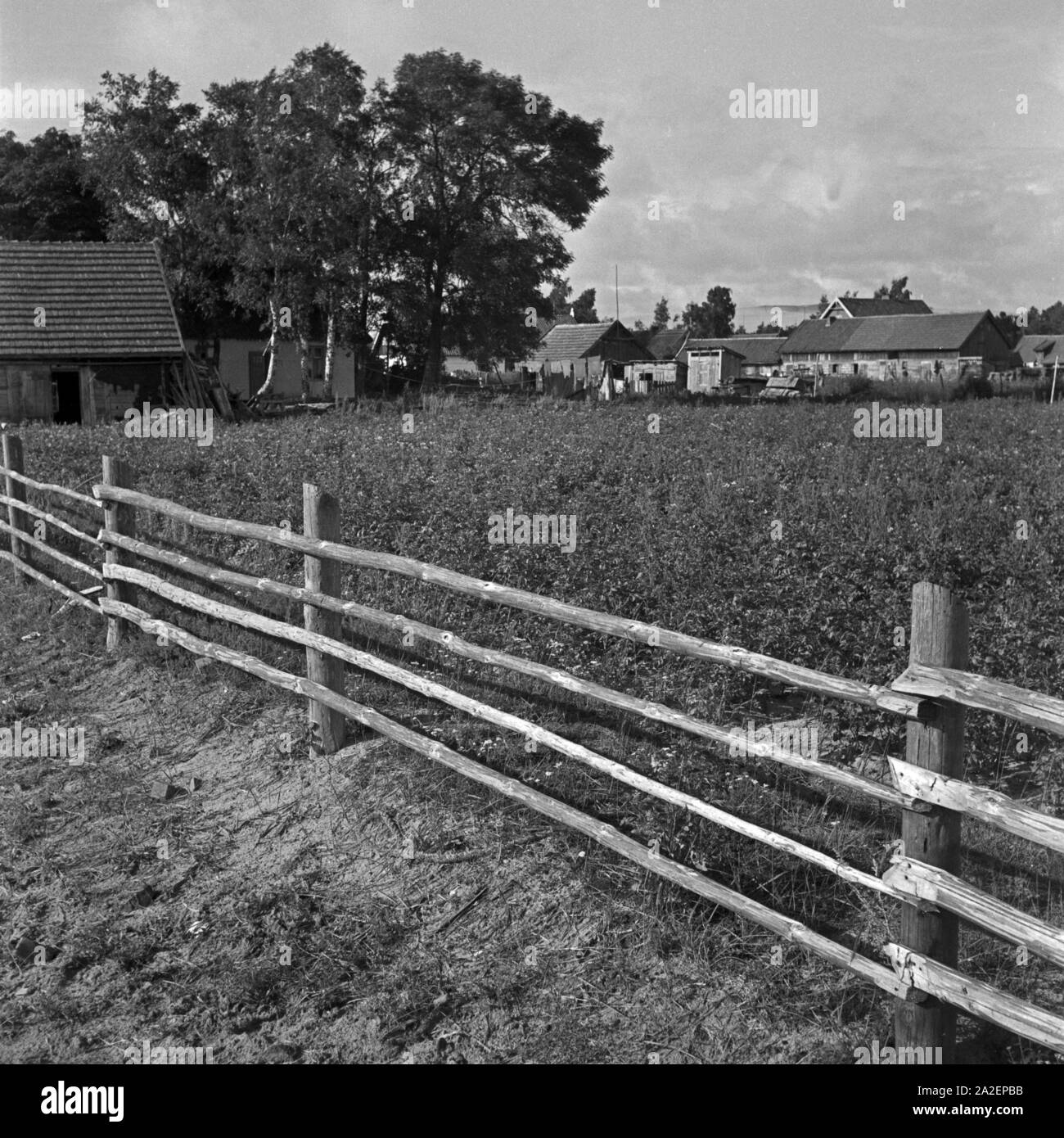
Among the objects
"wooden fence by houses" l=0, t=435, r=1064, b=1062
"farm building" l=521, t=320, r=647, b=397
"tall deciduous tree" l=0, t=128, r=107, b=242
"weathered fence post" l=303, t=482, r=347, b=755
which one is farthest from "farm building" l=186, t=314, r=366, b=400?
"wooden fence by houses" l=0, t=435, r=1064, b=1062

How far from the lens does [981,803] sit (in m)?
3.22

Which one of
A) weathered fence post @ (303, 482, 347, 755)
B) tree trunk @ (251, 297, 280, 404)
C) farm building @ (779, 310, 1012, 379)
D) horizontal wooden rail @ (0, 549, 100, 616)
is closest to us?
weathered fence post @ (303, 482, 347, 755)

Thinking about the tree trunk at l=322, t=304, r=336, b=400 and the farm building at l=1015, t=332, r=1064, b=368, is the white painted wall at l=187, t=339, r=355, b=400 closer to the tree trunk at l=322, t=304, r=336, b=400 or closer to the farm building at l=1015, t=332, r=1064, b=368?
the tree trunk at l=322, t=304, r=336, b=400

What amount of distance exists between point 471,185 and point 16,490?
31.4m

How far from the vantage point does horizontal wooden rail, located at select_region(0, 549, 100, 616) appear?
8961 mm

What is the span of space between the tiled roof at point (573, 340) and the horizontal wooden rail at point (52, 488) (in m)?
55.7

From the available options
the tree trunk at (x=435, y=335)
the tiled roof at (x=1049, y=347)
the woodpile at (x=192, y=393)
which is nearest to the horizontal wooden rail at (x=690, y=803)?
the woodpile at (x=192, y=393)

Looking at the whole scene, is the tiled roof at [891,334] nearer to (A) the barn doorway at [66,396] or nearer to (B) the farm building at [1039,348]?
(B) the farm building at [1039,348]

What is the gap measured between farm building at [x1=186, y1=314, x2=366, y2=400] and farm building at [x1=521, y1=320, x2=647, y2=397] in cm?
2177

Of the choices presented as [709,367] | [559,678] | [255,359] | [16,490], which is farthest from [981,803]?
[709,367]

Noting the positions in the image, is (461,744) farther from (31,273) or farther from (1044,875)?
(31,273)

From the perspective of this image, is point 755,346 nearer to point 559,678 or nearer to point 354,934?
point 559,678

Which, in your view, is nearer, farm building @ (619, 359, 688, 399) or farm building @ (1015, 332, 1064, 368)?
farm building @ (619, 359, 688, 399)

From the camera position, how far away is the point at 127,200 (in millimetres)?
41625
